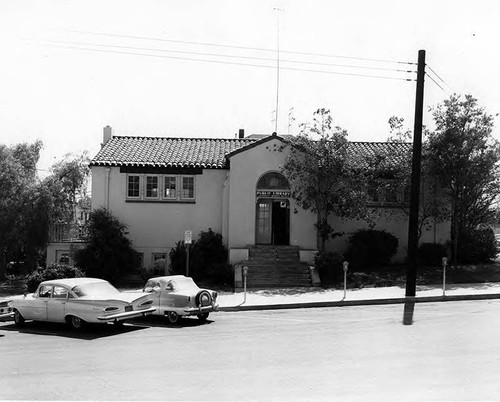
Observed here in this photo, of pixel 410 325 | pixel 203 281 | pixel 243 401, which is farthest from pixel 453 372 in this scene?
pixel 203 281

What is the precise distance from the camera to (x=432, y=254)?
26234 mm

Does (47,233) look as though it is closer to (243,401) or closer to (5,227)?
(5,227)

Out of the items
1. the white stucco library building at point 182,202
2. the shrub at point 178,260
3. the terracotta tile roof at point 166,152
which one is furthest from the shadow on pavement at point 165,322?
the terracotta tile roof at point 166,152

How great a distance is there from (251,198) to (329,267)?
15.6ft

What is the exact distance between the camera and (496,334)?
12680 millimetres

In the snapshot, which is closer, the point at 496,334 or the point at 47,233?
the point at 496,334

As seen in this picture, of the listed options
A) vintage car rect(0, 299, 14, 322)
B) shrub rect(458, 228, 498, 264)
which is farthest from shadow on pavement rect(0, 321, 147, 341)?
shrub rect(458, 228, 498, 264)

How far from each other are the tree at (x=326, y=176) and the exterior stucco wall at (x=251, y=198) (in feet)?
2.31

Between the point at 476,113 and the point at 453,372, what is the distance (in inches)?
694

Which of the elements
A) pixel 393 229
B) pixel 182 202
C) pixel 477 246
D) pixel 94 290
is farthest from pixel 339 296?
pixel 182 202

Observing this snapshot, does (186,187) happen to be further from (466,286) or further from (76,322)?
(76,322)

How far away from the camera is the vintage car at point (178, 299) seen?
15.4 m

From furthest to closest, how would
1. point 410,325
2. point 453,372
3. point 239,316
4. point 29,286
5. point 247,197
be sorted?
1. point 247,197
2. point 29,286
3. point 239,316
4. point 410,325
5. point 453,372

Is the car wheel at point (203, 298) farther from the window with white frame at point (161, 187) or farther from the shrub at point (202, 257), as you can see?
the window with white frame at point (161, 187)
